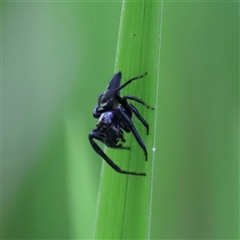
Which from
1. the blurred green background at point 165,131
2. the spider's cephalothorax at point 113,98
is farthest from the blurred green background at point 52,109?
the spider's cephalothorax at point 113,98

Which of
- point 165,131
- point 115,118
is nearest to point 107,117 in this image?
point 115,118

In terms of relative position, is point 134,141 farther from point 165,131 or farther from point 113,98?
point 165,131

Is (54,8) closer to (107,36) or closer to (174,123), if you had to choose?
(107,36)

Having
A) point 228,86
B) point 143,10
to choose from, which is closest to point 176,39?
point 228,86

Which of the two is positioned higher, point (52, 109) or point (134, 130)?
point (52, 109)

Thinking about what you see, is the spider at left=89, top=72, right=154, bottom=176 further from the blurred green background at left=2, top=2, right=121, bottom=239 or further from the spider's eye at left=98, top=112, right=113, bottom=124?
the blurred green background at left=2, top=2, right=121, bottom=239

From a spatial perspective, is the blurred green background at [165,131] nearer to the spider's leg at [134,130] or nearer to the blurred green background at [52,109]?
the blurred green background at [52,109]
